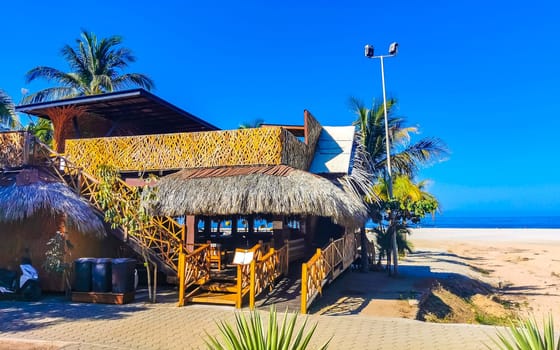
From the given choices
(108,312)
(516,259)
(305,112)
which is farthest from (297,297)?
(516,259)

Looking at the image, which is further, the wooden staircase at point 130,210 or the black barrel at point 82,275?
the wooden staircase at point 130,210

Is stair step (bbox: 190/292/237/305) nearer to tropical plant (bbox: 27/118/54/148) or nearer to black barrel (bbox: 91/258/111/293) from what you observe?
black barrel (bbox: 91/258/111/293)

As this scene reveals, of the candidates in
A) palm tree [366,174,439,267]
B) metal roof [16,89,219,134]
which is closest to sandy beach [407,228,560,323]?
palm tree [366,174,439,267]

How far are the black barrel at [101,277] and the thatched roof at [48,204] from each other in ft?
3.62

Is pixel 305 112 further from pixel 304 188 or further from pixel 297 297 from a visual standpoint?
pixel 297 297

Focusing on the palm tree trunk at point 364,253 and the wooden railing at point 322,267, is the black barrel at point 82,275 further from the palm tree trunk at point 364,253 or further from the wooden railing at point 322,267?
the palm tree trunk at point 364,253

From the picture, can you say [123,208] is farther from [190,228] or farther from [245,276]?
[245,276]

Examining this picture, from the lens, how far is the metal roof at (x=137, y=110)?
1347 centimetres

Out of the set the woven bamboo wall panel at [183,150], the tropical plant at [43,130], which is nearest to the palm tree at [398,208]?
the woven bamboo wall panel at [183,150]

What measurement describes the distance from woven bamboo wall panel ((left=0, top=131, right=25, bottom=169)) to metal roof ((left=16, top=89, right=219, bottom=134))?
3.15 meters

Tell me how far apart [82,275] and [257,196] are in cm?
439

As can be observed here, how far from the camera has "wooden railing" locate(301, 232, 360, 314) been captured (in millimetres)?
8812

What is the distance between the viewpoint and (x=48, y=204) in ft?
32.6

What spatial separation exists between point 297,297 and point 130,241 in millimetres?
4296
